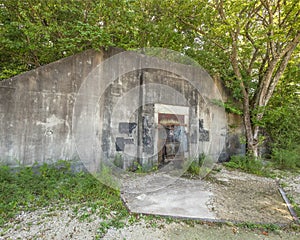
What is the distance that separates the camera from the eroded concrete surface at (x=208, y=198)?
2.82 m

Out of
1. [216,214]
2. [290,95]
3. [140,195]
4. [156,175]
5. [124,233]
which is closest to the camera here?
[124,233]

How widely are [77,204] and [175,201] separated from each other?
1.61 metres

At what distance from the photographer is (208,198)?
3451 millimetres

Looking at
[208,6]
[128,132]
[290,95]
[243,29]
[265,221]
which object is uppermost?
[208,6]

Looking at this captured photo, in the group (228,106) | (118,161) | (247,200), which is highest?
(228,106)

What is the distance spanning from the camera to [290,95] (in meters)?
7.78

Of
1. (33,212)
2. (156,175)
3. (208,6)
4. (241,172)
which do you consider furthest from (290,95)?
(33,212)

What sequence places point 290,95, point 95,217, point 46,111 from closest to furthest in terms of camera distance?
point 95,217 → point 46,111 → point 290,95

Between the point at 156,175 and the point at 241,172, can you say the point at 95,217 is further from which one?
the point at 241,172

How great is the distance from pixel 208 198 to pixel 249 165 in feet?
10.6

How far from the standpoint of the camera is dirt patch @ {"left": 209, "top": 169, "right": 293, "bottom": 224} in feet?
9.25

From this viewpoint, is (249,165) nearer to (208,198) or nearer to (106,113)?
(208,198)

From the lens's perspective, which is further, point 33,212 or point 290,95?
point 290,95

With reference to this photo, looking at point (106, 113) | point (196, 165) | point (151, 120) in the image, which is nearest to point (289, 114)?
point (196, 165)
